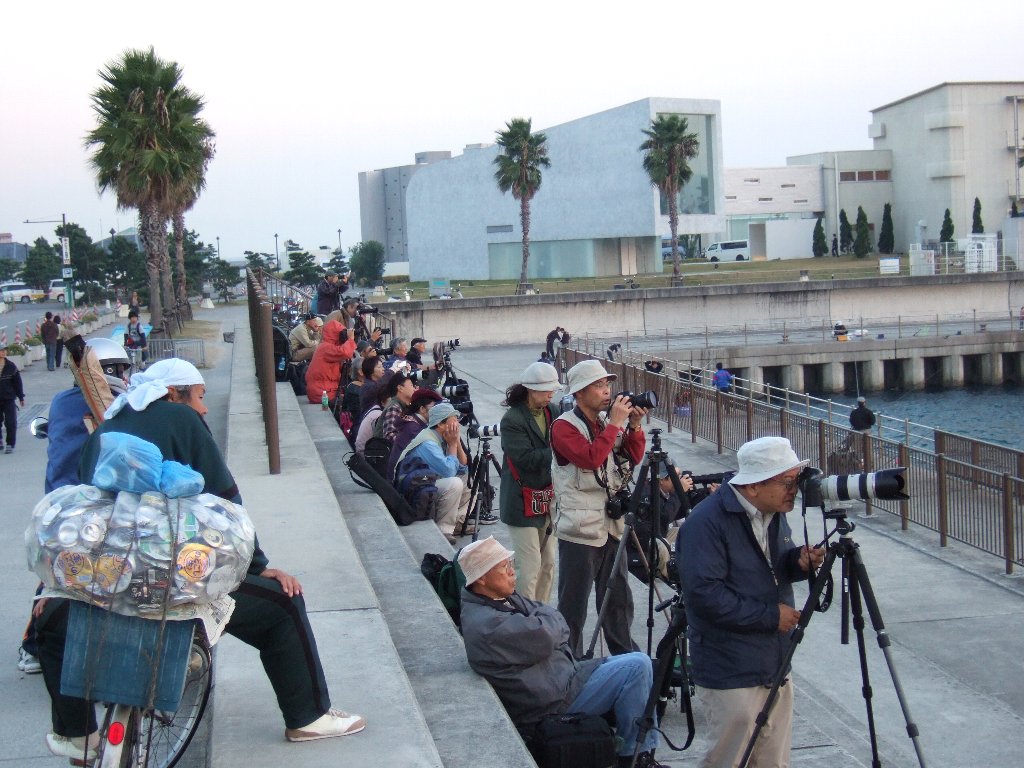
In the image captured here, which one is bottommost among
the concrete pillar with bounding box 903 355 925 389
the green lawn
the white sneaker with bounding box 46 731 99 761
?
the concrete pillar with bounding box 903 355 925 389

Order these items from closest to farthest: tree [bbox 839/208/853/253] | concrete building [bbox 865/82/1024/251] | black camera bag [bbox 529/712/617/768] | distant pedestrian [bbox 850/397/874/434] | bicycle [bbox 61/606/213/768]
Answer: bicycle [bbox 61/606/213/768] < black camera bag [bbox 529/712/617/768] < distant pedestrian [bbox 850/397/874/434] < concrete building [bbox 865/82/1024/251] < tree [bbox 839/208/853/253]

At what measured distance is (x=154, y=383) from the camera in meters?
4.46

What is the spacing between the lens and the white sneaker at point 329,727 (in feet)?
13.6

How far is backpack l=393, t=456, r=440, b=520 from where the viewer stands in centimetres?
900

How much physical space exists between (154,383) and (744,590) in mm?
2383

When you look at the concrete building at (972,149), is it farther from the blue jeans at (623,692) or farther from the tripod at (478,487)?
the blue jeans at (623,692)

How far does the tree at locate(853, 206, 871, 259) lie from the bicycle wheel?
81245 mm

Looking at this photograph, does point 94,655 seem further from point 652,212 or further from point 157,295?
point 652,212

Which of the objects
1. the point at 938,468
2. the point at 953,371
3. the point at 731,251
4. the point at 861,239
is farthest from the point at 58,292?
the point at 938,468

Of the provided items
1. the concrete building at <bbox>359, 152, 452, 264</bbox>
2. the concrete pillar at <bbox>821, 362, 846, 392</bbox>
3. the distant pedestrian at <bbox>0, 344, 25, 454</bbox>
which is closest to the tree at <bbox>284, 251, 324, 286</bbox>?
the concrete pillar at <bbox>821, 362, 846, 392</bbox>

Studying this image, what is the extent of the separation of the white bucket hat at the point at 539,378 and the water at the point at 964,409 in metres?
34.7

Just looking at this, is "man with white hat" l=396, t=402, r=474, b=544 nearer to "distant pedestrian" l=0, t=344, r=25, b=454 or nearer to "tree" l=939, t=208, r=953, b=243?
"distant pedestrian" l=0, t=344, r=25, b=454

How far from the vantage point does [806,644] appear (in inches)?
332

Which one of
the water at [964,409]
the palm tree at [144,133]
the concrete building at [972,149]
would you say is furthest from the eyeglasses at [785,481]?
the concrete building at [972,149]
